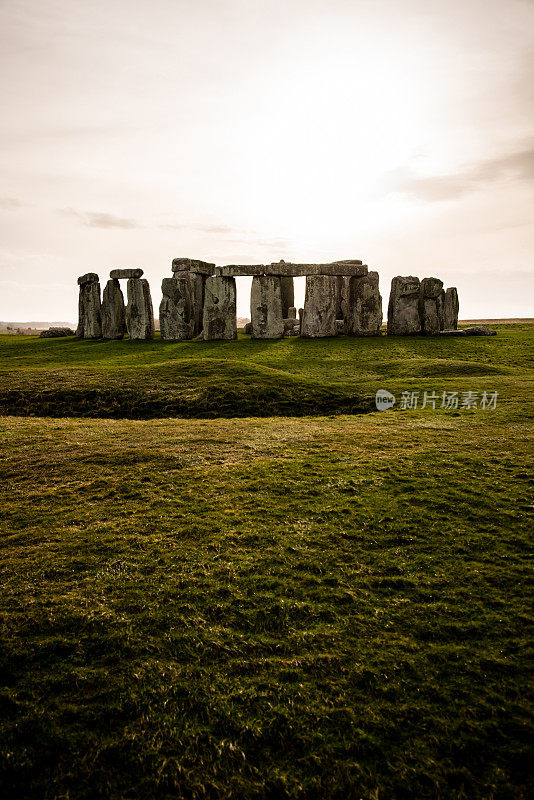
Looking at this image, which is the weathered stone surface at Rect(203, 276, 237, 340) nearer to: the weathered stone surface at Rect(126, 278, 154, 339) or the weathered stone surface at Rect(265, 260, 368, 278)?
the weathered stone surface at Rect(265, 260, 368, 278)

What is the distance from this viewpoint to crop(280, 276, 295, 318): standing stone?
38031 mm

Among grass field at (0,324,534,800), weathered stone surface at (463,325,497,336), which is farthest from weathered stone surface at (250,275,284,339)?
grass field at (0,324,534,800)

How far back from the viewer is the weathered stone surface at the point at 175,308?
27.9 m

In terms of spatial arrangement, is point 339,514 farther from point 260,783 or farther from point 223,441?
point 223,441

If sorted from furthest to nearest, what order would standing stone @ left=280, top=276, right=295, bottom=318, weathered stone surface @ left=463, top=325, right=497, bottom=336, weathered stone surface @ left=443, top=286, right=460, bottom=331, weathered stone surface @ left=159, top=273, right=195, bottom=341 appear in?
standing stone @ left=280, top=276, right=295, bottom=318 → weathered stone surface @ left=443, top=286, right=460, bottom=331 → weathered stone surface @ left=159, top=273, right=195, bottom=341 → weathered stone surface @ left=463, top=325, right=497, bottom=336

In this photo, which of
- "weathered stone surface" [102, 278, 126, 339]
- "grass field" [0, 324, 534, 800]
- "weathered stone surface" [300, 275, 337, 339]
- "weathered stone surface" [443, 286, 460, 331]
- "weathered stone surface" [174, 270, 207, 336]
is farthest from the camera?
"weathered stone surface" [443, 286, 460, 331]

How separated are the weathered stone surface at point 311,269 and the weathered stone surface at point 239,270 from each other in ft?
1.41

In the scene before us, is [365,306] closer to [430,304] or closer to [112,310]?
[430,304]

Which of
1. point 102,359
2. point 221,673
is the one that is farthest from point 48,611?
point 102,359

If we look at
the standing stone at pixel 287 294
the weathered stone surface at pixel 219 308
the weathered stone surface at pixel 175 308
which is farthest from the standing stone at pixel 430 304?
the weathered stone surface at pixel 175 308

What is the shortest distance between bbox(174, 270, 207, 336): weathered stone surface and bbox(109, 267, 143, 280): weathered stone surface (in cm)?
236

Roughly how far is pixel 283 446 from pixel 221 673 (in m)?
5.74

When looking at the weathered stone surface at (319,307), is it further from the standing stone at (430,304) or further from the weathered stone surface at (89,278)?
the weathered stone surface at (89,278)

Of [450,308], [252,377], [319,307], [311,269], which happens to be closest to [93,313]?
[311,269]
